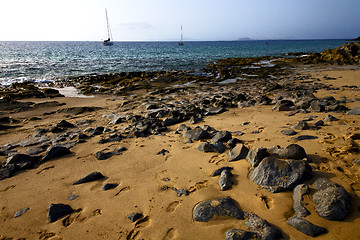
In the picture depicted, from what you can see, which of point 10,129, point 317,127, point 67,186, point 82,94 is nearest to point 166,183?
point 67,186

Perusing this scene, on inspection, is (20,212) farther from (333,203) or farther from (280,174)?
(333,203)

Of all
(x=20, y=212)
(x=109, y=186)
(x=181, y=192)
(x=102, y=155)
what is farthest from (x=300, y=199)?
(x=20, y=212)

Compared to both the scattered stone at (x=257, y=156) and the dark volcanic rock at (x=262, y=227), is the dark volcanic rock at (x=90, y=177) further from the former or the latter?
the scattered stone at (x=257, y=156)

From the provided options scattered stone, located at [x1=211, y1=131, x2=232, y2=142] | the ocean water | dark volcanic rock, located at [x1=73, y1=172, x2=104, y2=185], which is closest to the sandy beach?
dark volcanic rock, located at [x1=73, y1=172, x2=104, y2=185]

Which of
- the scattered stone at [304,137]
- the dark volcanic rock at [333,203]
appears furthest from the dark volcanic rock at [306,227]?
the scattered stone at [304,137]

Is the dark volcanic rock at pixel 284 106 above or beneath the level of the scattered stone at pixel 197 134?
above

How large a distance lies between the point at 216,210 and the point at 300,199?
1.26 metres

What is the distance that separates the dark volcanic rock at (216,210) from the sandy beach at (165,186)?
74 millimetres

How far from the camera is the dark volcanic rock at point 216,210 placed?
9.53 feet

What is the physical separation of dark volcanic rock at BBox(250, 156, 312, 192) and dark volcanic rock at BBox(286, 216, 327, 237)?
60 centimetres

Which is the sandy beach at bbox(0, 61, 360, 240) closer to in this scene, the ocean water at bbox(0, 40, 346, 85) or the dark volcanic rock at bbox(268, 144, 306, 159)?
the dark volcanic rock at bbox(268, 144, 306, 159)

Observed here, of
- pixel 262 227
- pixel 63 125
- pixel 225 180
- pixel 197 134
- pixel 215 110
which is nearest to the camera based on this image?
pixel 262 227

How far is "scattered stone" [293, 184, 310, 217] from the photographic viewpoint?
276 cm

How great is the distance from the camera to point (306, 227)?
8.28ft
